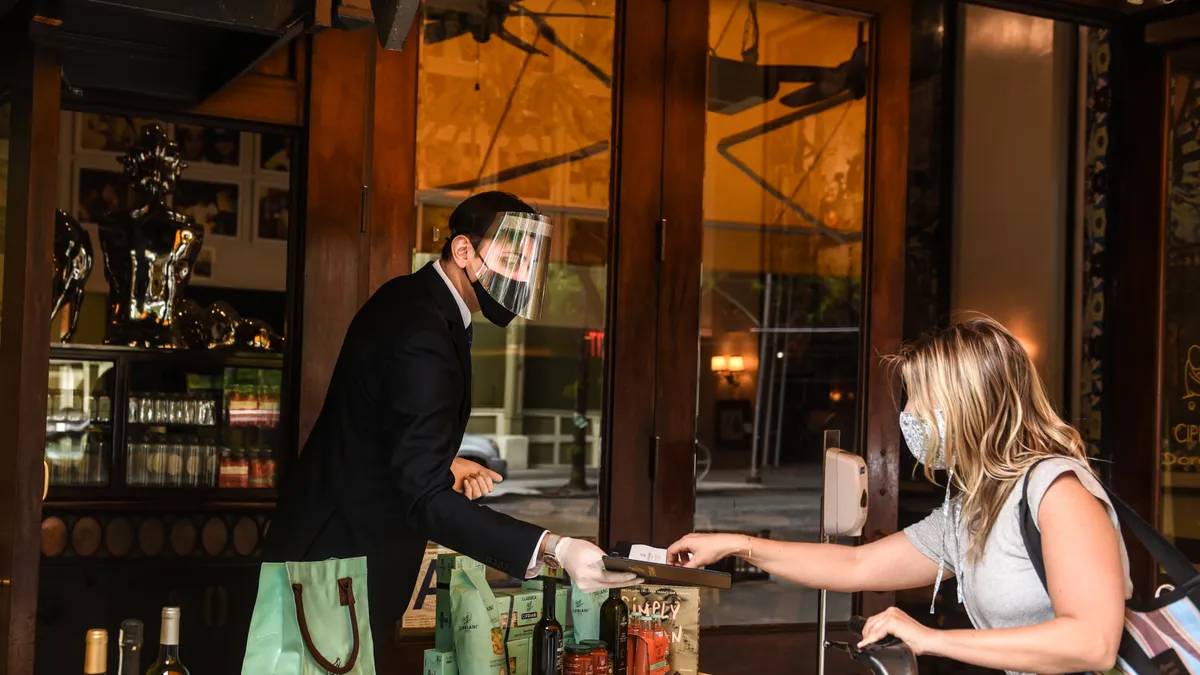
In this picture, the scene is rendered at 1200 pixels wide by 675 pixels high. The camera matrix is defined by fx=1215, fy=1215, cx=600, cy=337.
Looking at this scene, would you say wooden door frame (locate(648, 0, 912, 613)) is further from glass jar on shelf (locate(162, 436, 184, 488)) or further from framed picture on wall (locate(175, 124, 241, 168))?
framed picture on wall (locate(175, 124, 241, 168))

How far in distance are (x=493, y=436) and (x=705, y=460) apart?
34.7 inches

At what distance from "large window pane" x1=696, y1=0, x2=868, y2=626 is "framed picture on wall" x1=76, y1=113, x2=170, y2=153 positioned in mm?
3154

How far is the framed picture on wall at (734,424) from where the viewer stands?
4.29 m

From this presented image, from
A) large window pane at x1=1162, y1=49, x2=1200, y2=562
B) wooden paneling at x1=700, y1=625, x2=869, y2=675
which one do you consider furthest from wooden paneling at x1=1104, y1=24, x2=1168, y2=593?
wooden paneling at x1=700, y1=625, x2=869, y2=675

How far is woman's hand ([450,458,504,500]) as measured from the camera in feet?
9.37

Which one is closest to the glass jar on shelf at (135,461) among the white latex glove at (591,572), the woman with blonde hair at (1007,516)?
the white latex glove at (591,572)

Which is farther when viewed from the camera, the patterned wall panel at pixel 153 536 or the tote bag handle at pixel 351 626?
the patterned wall panel at pixel 153 536

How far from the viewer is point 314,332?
3281 millimetres

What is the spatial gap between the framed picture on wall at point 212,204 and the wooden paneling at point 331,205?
311 cm

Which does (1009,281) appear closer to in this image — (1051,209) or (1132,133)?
(1051,209)

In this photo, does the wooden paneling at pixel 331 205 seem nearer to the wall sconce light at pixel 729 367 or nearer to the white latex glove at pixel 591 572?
the white latex glove at pixel 591 572

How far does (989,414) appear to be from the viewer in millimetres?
2158

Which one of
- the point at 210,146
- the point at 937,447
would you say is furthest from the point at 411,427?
the point at 210,146

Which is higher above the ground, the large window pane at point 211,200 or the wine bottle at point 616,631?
the large window pane at point 211,200
